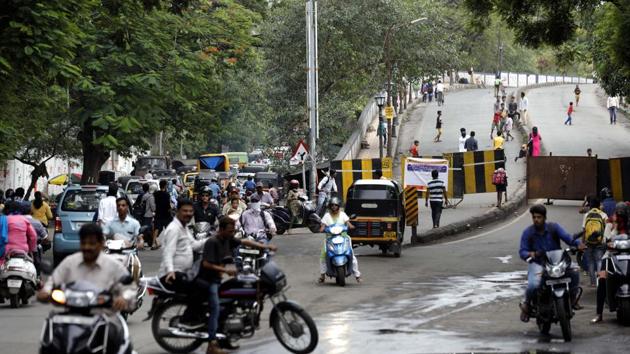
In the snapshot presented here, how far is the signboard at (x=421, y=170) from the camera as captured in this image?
38344 mm

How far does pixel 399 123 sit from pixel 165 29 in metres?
34.6

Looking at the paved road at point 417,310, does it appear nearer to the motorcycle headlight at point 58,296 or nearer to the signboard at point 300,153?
the motorcycle headlight at point 58,296

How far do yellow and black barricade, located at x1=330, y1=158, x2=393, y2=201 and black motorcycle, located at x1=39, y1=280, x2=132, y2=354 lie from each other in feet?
105

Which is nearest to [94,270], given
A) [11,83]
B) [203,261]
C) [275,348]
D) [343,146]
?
[203,261]

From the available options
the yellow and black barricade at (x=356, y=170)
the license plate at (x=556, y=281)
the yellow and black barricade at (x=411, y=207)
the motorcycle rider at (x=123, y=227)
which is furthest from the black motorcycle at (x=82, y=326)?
the yellow and black barricade at (x=356, y=170)

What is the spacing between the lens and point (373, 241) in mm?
26828

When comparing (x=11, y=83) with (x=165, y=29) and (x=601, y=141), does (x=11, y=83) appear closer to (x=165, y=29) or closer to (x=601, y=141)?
(x=165, y=29)

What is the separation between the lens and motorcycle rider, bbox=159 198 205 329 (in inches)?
519

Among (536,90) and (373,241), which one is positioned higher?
(536,90)

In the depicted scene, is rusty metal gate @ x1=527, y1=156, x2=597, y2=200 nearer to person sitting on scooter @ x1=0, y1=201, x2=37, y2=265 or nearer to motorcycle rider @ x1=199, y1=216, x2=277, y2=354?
person sitting on scooter @ x1=0, y1=201, x2=37, y2=265

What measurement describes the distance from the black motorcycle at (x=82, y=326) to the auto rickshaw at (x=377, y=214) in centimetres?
1633

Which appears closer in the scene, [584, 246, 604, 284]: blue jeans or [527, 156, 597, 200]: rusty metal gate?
[584, 246, 604, 284]: blue jeans

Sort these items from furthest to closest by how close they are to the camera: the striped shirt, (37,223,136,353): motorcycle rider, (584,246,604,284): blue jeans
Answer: the striped shirt < (584,246,604,284): blue jeans < (37,223,136,353): motorcycle rider

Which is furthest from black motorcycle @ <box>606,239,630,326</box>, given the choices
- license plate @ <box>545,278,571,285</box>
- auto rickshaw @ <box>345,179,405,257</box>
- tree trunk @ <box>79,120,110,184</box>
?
tree trunk @ <box>79,120,110,184</box>
